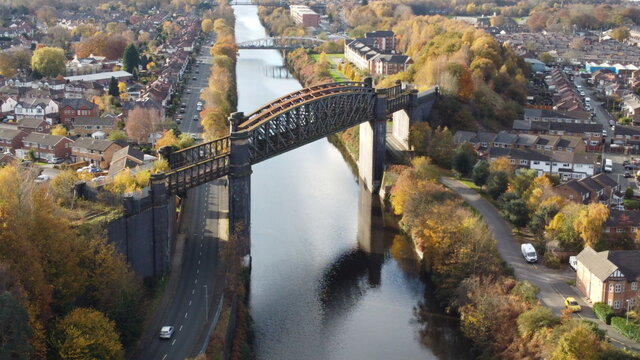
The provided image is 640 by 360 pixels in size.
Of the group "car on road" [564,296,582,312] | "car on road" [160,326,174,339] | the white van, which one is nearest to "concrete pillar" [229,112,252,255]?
"car on road" [160,326,174,339]

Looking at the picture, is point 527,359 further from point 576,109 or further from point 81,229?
point 576,109

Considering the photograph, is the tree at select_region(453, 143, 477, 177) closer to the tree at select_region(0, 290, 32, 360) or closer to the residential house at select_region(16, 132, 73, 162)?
the residential house at select_region(16, 132, 73, 162)

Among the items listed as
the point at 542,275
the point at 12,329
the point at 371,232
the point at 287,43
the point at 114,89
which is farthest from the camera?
the point at 287,43

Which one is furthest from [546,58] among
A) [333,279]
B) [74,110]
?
[333,279]

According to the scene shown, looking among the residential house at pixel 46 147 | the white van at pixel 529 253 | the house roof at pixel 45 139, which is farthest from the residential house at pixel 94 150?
the white van at pixel 529 253

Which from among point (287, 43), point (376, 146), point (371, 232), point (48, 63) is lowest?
point (371, 232)

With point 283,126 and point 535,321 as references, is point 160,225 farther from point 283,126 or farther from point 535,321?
point 535,321
